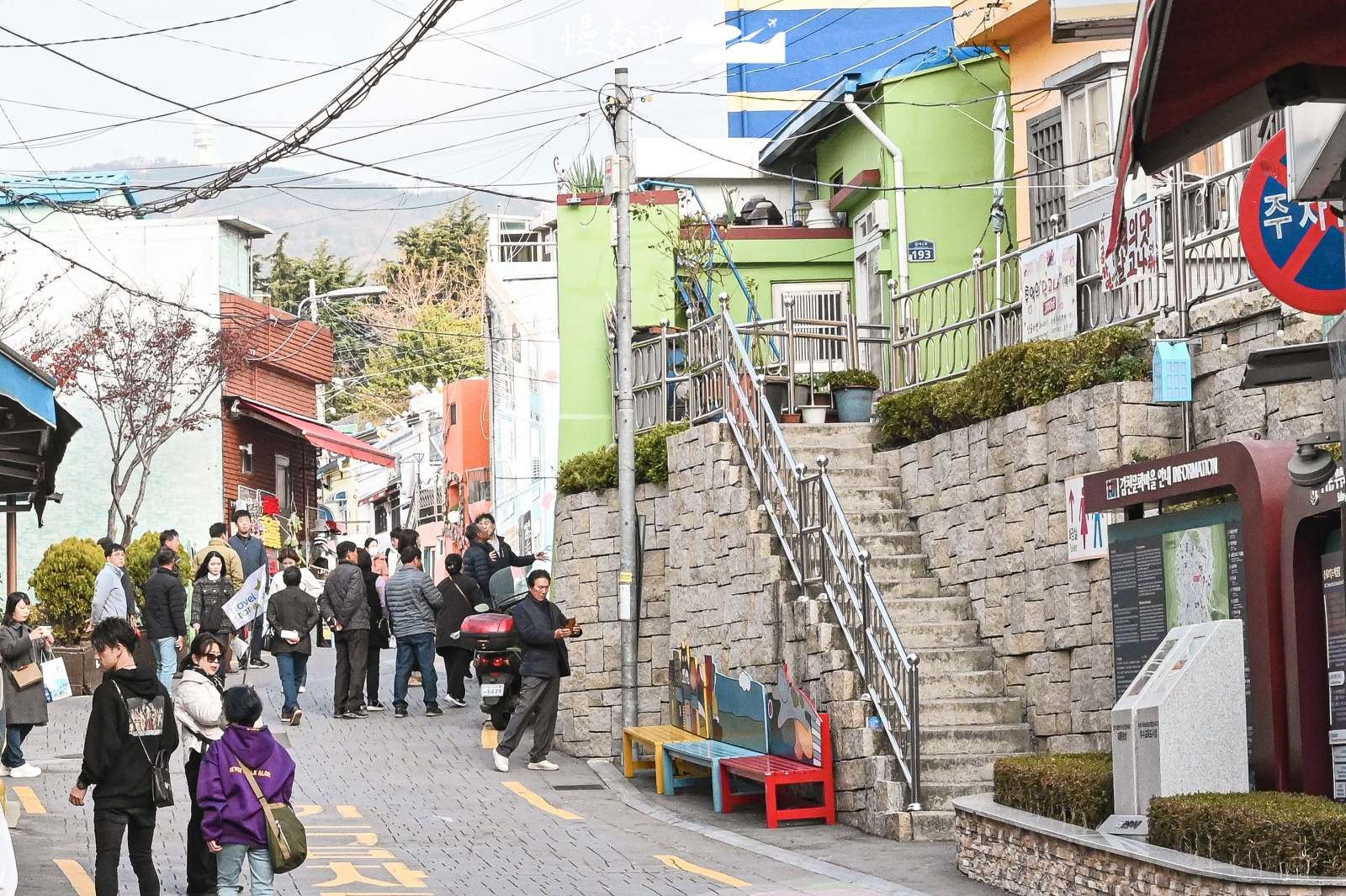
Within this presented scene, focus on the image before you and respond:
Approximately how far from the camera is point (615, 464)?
1848cm

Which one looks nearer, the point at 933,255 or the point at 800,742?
the point at 800,742

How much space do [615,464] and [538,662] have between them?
2.76 meters

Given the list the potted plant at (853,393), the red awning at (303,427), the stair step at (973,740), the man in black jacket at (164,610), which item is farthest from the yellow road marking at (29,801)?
the red awning at (303,427)

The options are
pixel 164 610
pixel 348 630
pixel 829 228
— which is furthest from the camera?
pixel 829 228

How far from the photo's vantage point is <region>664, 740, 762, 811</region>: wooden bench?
47.8ft

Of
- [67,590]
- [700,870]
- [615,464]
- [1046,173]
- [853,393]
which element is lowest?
[700,870]

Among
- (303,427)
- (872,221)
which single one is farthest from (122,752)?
(303,427)

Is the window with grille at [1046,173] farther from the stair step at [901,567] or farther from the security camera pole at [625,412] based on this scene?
the stair step at [901,567]

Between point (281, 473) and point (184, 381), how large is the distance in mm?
6301

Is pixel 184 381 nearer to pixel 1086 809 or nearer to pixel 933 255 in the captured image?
pixel 933 255

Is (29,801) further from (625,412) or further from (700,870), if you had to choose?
(625,412)

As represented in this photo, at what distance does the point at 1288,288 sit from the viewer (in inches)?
312

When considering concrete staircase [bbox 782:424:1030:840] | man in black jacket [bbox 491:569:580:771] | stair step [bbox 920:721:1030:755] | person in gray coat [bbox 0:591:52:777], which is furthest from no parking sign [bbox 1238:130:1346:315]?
person in gray coat [bbox 0:591:52:777]

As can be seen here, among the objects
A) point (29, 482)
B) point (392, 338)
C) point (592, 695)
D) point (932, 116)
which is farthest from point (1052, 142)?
point (392, 338)
